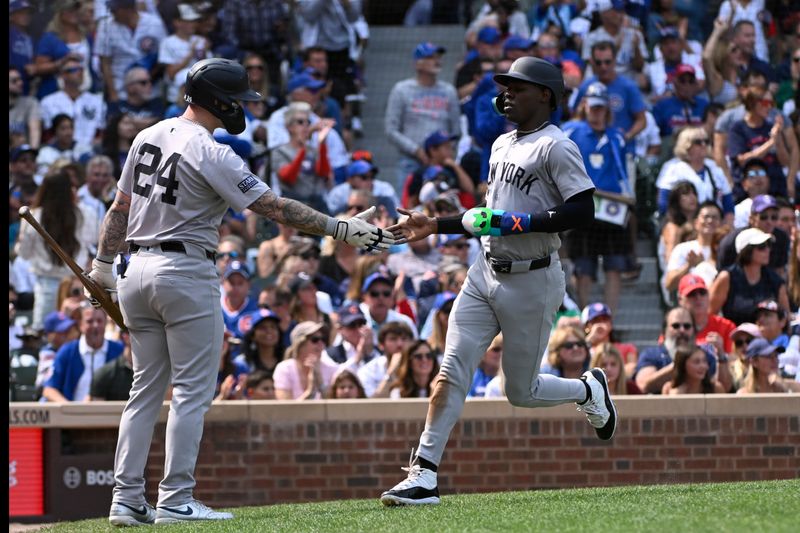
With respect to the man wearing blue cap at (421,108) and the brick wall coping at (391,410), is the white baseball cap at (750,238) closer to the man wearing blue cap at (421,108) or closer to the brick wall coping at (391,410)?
the brick wall coping at (391,410)

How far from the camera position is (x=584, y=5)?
15422mm

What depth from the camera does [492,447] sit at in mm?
9688

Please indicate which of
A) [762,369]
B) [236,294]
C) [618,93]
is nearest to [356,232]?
[762,369]

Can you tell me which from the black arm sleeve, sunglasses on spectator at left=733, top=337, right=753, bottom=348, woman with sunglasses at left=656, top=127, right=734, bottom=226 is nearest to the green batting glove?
the black arm sleeve

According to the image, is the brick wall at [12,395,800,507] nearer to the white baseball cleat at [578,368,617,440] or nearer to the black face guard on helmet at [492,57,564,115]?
the white baseball cleat at [578,368,617,440]

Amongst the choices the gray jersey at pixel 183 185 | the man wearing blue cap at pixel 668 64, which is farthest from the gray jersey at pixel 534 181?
the man wearing blue cap at pixel 668 64

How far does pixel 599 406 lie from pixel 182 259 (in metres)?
2.30

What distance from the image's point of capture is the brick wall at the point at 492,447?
9578 millimetres

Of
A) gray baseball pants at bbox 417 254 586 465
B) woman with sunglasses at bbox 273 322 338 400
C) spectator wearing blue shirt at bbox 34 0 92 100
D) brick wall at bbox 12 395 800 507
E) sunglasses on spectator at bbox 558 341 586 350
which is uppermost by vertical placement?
spectator wearing blue shirt at bbox 34 0 92 100

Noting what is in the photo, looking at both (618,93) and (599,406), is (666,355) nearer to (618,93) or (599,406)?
(599,406)

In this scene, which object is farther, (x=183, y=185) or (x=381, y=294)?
(x=381, y=294)

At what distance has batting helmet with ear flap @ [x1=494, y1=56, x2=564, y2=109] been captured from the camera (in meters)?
6.64

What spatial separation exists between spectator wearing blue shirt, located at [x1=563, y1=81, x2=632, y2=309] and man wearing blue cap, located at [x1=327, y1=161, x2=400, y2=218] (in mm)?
1844

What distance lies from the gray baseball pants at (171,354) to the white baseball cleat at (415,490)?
0.94 meters
